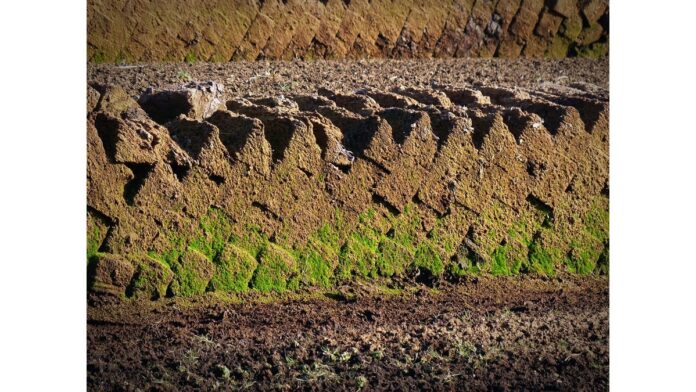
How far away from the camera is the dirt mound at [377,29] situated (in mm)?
Result: 6301

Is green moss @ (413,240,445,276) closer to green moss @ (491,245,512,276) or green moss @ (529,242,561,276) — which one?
green moss @ (491,245,512,276)

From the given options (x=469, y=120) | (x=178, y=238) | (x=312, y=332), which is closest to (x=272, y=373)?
(x=312, y=332)

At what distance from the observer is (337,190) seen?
5.44m

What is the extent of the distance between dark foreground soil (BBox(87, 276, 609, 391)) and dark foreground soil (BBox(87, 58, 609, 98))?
1.28 metres

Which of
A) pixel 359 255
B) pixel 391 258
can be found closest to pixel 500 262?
pixel 391 258

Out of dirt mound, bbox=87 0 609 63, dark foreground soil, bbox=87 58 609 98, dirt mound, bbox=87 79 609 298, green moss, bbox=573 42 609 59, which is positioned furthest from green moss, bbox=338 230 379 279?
green moss, bbox=573 42 609 59

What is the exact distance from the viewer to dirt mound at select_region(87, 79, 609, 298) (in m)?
5.01

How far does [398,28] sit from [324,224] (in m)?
2.20

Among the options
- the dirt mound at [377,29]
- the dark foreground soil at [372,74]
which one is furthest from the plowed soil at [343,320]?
the dirt mound at [377,29]

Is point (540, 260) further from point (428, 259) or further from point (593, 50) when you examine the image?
point (593, 50)

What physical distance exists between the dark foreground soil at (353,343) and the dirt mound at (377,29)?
57.7 inches

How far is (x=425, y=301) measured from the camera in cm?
554

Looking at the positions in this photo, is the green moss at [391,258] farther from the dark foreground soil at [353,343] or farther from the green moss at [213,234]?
the green moss at [213,234]

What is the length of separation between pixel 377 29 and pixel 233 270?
2.48 metres
